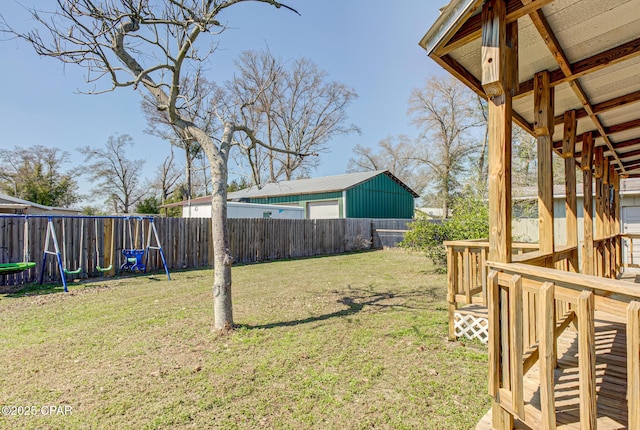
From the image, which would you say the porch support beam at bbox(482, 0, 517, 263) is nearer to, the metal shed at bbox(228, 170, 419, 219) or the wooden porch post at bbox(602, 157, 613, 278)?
the wooden porch post at bbox(602, 157, 613, 278)

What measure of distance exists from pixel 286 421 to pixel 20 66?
8.23 metres

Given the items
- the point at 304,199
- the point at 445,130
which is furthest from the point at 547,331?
the point at 445,130

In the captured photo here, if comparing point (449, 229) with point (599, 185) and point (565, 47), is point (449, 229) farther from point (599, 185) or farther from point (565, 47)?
point (565, 47)

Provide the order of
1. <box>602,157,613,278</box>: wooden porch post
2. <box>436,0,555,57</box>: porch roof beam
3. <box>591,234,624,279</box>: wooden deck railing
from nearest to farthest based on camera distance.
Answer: <box>436,0,555,57</box>: porch roof beam
<box>591,234,624,279</box>: wooden deck railing
<box>602,157,613,278</box>: wooden porch post

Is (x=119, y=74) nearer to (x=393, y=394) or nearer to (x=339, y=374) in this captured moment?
(x=339, y=374)

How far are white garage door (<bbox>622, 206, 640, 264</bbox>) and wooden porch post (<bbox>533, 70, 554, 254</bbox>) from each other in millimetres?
10207

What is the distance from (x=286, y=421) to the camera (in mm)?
2361

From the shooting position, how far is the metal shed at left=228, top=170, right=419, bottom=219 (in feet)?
59.5

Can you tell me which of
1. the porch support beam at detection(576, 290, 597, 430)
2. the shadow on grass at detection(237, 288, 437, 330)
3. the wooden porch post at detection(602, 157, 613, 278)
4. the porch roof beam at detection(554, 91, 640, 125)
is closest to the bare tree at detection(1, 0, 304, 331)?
the shadow on grass at detection(237, 288, 437, 330)

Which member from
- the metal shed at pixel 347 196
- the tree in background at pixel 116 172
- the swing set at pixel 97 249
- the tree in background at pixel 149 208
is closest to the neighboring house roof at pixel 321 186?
the metal shed at pixel 347 196

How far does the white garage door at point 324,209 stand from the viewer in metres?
18.3

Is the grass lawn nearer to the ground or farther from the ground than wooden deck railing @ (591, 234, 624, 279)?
nearer to the ground

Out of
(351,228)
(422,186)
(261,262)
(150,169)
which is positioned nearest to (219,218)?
(261,262)

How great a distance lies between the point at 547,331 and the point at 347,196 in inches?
643
